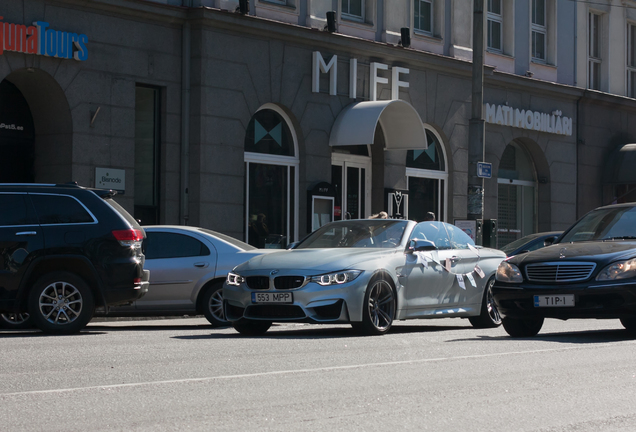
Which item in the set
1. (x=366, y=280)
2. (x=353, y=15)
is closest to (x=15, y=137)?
(x=353, y=15)

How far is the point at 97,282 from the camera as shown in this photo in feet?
40.3

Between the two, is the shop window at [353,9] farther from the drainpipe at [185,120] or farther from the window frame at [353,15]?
the drainpipe at [185,120]

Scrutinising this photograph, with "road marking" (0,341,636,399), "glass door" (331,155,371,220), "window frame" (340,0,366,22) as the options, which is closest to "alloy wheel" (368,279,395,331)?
"road marking" (0,341,636,399)

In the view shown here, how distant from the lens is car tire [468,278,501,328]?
14102 mm

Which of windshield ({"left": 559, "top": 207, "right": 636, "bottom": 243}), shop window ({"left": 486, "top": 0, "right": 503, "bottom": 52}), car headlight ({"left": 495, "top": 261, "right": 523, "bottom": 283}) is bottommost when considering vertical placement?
car headlight ({"left": 495, "top": 261, "right": 523, "bottom": 283})

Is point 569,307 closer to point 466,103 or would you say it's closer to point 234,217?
point 234,217

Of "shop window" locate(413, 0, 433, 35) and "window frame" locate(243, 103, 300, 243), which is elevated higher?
"shop window" locate(413, 0, 433, 35)

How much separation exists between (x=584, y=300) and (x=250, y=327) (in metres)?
3.84

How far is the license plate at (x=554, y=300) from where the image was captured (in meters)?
11.5

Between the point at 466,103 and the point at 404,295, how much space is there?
55.2 feet

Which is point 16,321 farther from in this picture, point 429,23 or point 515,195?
point 515,195

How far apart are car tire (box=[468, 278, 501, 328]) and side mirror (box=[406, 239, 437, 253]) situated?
168 cm

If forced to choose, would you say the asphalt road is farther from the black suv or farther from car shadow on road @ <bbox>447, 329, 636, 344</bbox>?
the black suv

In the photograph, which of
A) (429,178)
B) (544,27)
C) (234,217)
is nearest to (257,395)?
(234,217)
